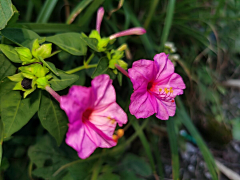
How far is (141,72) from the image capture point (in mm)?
768

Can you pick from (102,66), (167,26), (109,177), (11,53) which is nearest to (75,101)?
(102,66)

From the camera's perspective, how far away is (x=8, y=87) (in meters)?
0.76

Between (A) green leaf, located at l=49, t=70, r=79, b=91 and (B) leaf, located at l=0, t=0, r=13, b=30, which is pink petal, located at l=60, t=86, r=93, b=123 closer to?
(A) green leaf, located at l=49, t=70, r=79, b=91

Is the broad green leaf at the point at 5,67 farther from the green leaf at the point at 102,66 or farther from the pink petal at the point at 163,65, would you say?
the pink petal at the point at 163,65

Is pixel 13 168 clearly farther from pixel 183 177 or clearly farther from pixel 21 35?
pixel 183 177

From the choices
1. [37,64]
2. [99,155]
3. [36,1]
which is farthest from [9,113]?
[36,1]

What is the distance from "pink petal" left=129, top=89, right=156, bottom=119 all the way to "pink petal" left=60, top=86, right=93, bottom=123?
171 mm

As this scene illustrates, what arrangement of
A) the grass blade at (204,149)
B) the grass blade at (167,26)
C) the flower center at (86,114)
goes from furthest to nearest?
the grass blade at (167,26) → the grass blade at (204,149) → the flower center at (86,114)

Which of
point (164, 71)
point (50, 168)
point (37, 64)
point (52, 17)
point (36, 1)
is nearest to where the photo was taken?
point (37, 64)

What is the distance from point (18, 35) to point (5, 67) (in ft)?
0.40

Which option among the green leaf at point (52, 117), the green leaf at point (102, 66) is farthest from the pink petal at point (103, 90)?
the green leaf at point (52, 117)

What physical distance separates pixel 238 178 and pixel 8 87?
1393 mm

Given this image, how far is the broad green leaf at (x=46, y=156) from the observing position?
1.09m

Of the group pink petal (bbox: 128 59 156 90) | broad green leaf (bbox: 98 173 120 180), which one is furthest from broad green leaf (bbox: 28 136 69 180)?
pink petal (bbox: 128 59 156 90)
